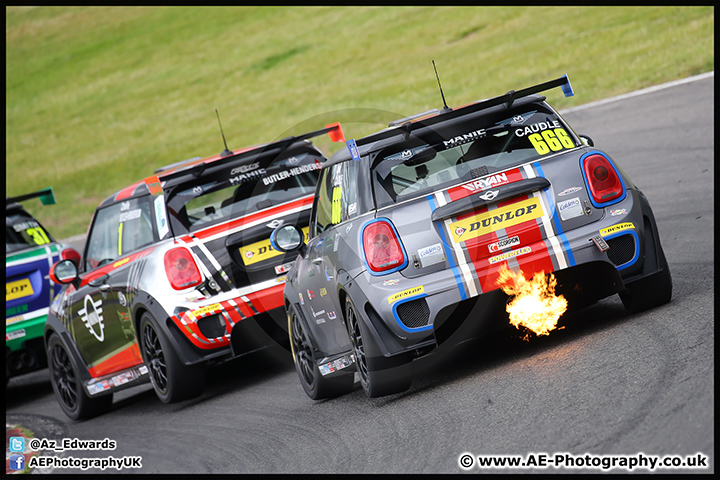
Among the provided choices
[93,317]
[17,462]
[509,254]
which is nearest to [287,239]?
[509,254]

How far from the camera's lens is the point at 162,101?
39.8 metres

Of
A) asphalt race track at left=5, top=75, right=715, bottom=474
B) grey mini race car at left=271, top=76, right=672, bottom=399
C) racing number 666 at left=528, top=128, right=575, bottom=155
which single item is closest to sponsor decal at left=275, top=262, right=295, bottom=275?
asphalt race track at left=5, top=75, right=715, bottom=474

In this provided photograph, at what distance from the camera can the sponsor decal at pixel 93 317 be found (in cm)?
913

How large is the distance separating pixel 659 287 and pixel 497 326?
3.78ft

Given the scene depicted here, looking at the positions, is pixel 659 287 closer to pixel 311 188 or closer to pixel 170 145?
pixel 311 188

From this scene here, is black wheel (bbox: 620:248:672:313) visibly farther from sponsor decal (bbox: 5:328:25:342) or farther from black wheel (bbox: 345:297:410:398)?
sponsor decal (bbox: 5:328:25:342)

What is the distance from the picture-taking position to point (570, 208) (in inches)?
239

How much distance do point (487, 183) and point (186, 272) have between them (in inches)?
121

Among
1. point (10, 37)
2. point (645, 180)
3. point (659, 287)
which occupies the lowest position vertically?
point (645, 180)

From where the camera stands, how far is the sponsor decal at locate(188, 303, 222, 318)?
8031mm

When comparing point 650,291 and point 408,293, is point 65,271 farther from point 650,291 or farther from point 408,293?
point 650,291

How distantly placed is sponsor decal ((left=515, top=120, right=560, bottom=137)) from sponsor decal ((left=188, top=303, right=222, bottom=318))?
294 cm
